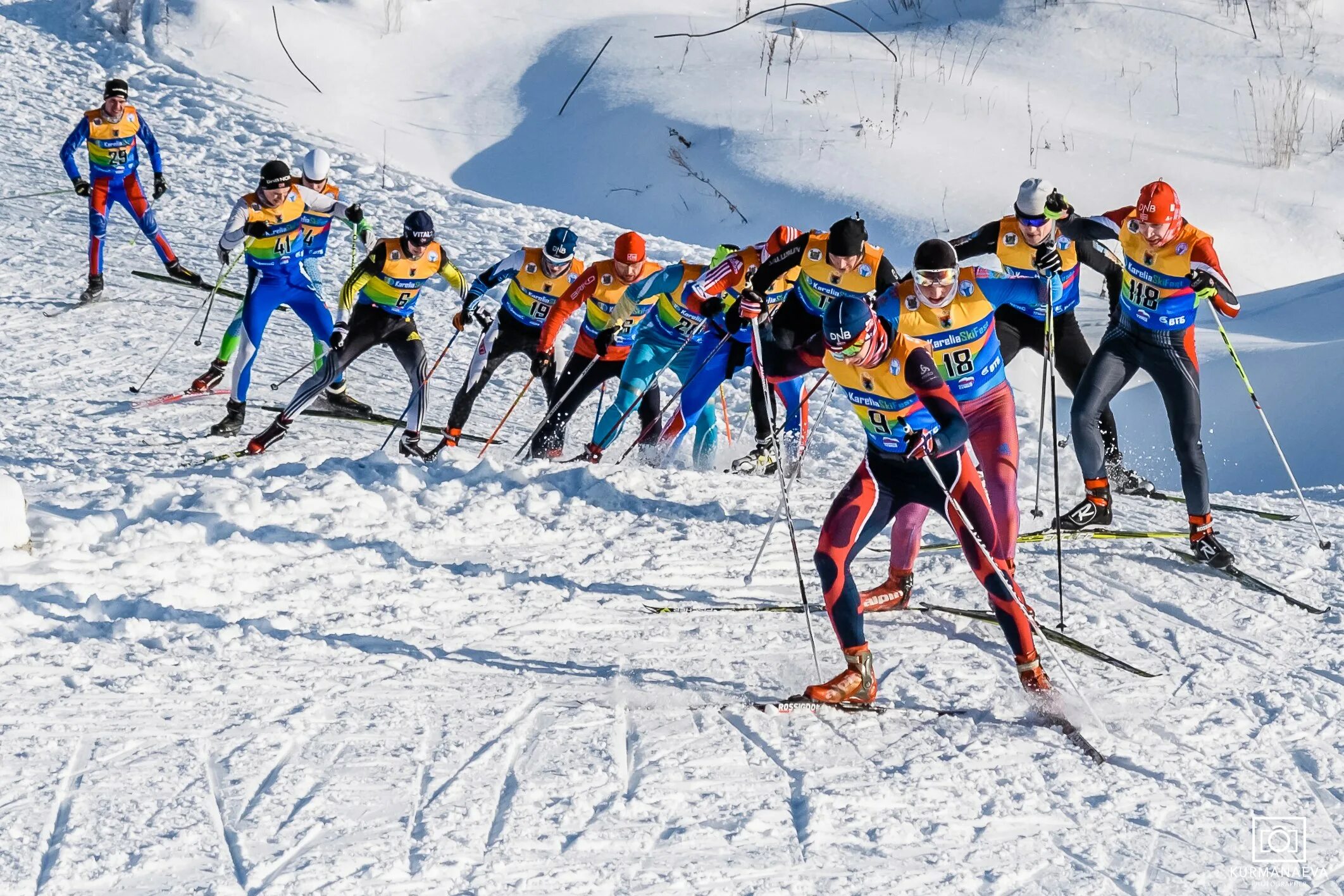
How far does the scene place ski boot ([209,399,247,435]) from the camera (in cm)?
922

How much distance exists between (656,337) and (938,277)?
3.23 meters

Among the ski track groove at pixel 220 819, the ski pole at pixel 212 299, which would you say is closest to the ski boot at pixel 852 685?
the ski track groove at pixel 220 819

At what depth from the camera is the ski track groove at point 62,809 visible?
4.02 meters

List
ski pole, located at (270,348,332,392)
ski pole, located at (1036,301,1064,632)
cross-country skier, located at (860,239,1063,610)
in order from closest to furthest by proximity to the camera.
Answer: cross-country skier, located at (860,239,1063,610) → ski pole, located at (1036,301,1064,632) → ski pole, located at (270,348,332,392)

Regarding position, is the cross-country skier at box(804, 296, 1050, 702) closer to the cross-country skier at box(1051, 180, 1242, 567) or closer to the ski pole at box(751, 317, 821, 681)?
the ski pole at box(751, 317, 821, 681)

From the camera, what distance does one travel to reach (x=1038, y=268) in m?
7.56

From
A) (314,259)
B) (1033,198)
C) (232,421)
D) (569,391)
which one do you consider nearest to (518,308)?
(569,391)

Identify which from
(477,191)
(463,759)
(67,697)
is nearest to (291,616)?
(67,697)

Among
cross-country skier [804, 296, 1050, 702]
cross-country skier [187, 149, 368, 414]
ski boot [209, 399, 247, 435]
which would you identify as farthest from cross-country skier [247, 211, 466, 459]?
cross-country skier [804, 296, 1050, 702]

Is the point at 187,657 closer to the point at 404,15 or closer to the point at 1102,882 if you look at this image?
the point at 1102,882

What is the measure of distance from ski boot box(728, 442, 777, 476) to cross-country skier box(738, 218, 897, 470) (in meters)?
0.70

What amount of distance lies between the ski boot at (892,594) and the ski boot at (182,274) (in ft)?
26.4

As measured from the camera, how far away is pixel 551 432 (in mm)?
9242

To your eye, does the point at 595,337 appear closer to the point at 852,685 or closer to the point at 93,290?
the point at 852,685
